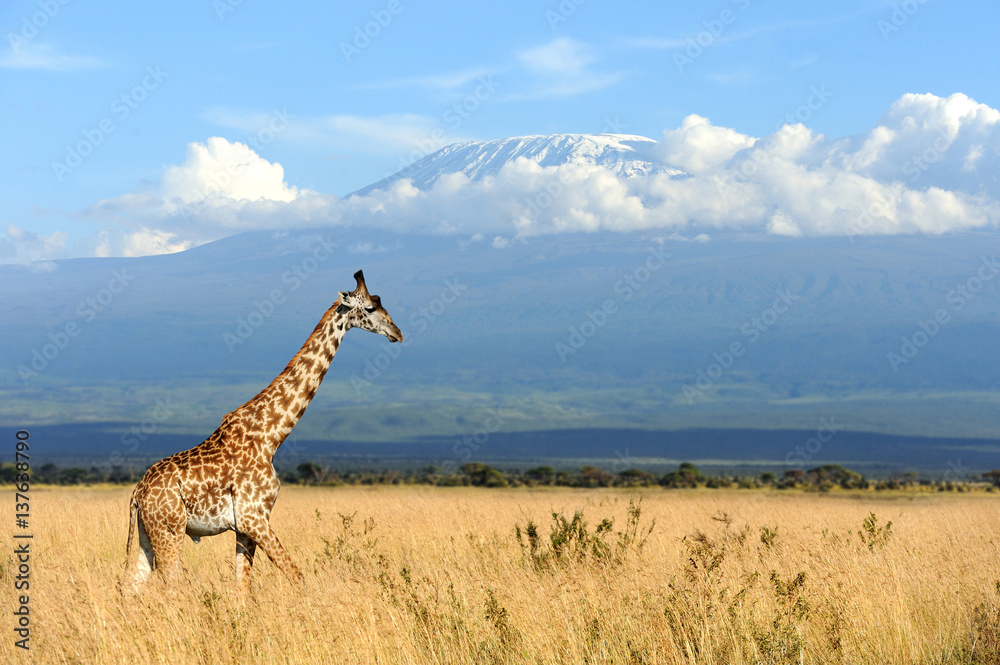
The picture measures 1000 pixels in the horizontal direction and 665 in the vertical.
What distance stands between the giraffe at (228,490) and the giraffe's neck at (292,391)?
1 cm

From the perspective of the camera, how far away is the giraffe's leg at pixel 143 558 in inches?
426

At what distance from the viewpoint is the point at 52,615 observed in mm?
9680

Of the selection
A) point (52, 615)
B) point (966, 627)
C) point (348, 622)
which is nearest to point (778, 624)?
point (966, 627)

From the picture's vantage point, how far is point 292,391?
11617mm

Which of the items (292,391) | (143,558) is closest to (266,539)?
(143,558)

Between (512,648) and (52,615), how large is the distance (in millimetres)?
4519

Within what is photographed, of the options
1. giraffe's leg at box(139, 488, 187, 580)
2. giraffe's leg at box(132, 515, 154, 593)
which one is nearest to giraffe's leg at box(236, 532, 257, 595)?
giraffe's leg at box(139, 488, 187, 580)

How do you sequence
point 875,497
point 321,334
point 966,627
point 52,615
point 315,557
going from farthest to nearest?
1. point 875,497
2. point 315,557
3. point 321,334
4. point 966,627
5. point 52,615

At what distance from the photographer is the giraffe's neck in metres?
11.3

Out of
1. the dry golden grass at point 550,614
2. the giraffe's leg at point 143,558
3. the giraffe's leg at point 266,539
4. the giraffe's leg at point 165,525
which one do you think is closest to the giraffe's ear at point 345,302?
the giraffe's leg at point 266,539

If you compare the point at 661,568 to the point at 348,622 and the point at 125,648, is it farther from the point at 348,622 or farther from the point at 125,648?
the point at 125,648

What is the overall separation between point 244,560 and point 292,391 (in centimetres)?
199

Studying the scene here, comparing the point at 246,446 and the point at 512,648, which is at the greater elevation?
the point at 246,446

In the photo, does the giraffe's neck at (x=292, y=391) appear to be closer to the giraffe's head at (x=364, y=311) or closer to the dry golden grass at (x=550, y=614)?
the giraffe's head at (x=364, y=311)
